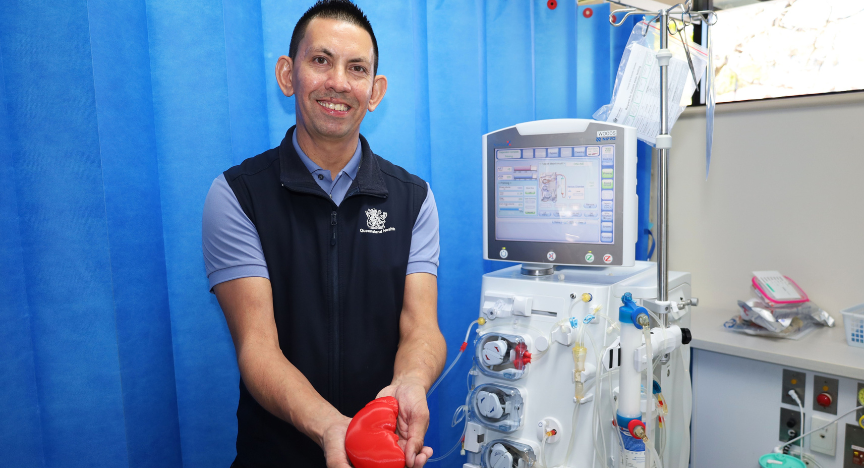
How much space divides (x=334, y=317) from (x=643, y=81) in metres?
1.21

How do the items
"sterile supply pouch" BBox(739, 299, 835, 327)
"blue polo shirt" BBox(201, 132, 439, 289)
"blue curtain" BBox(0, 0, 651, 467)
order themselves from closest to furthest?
1. "blue curtain" BBox(0, 0, 651, 467)
2. "blue polo shirt" BBox(201, 132, 439, 289)
3. "sterile supply pouch" BBox(739, 299, 835, 327)

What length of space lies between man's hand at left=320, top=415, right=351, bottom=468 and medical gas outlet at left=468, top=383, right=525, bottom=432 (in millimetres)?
507

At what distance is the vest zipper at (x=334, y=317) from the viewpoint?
1.14 metres

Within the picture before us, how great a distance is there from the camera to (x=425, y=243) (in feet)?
4.19

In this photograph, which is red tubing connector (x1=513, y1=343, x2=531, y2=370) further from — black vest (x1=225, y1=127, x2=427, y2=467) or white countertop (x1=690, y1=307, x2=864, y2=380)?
white countertop (x1=690, y1=307, x2=864, y2=380)

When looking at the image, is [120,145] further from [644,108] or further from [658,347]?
[644,108]

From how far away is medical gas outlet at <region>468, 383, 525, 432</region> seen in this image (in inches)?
50.0

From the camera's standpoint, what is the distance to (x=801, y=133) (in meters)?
1.97

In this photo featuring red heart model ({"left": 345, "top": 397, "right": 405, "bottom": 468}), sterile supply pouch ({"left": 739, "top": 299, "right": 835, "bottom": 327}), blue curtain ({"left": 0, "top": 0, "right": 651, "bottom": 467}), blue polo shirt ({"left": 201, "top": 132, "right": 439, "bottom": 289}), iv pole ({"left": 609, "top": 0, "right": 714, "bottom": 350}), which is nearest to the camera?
red heart model ({"left": 345, "top": 397, "right": 405, "bottom": 468})

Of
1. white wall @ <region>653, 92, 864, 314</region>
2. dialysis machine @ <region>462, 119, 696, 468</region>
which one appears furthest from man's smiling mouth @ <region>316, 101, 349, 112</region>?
white wall @ <region>653, 92, 864, 314</region>

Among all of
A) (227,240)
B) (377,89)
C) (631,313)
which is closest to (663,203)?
(631,313)

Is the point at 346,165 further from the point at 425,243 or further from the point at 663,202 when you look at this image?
the point at 663,202

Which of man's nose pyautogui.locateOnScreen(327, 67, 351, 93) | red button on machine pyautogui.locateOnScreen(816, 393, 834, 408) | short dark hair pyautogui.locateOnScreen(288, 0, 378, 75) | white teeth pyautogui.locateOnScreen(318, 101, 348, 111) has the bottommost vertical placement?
red button on machine pyautogui.locateOnScreen(816, 393, 834, 408)

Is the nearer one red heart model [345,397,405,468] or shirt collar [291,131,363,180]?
red heart model [345,397,405,468]
